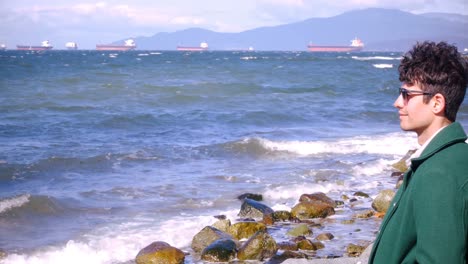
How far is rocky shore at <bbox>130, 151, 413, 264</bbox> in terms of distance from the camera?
719cm

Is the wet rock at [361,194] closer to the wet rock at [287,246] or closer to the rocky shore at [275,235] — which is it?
the rocky shore at [275,235]

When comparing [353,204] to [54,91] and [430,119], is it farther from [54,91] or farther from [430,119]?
[54,91]

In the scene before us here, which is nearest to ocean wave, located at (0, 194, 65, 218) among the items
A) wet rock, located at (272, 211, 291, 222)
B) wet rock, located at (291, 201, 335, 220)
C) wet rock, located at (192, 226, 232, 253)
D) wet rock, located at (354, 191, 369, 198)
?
wet rock, located at (192, 226, 232, 253)

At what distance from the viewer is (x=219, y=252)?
23.8ft

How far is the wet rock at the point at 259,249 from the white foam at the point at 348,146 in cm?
875

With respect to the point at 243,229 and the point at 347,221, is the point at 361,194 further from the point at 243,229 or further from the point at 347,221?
the point at 243,229

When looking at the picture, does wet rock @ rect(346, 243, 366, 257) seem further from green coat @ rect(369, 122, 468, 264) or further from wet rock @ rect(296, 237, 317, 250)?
green coat @ rect(369, 122, 468, 264)

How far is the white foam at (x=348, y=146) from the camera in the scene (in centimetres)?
1609

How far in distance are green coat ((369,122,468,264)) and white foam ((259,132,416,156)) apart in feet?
45.0

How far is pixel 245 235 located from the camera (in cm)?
827

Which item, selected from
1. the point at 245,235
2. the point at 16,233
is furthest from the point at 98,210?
the point at 245,235

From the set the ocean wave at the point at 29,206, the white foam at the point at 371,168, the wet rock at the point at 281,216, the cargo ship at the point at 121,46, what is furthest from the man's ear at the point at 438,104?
the cargo ship at the point at 121,46

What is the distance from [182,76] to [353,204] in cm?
3416

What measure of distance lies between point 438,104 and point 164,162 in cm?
1235
